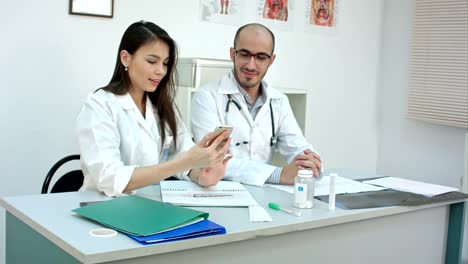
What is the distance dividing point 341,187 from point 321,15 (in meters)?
1.98

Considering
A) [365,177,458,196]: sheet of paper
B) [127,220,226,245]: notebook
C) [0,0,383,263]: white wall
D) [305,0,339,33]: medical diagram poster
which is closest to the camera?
[127,220,226,245]: notebook

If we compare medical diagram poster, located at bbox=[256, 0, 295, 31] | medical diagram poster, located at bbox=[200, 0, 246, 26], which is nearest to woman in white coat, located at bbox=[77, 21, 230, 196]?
medical diagram poster, located at bbox=[200, 0, 246, 26]

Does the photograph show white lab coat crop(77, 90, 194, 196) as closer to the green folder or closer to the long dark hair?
the long dark hair

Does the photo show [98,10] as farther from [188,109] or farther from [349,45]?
[349,45]

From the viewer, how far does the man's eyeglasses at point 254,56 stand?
8.41 feet

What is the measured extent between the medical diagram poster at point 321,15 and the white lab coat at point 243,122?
1295 millimetres

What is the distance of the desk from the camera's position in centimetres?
145

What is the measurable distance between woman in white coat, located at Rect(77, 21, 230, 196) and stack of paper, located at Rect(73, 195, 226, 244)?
215 millimetres

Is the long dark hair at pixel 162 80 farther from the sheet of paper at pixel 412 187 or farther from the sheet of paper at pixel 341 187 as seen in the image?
the sheet of paper at pixel 412 187

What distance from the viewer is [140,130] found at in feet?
7.24

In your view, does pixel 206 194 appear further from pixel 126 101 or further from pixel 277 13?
pixel 277 13

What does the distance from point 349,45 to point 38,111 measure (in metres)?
2.34

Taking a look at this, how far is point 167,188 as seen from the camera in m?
2.05

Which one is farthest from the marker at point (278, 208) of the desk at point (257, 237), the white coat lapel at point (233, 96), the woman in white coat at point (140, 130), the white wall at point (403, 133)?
the white wall at point (403, 133)
